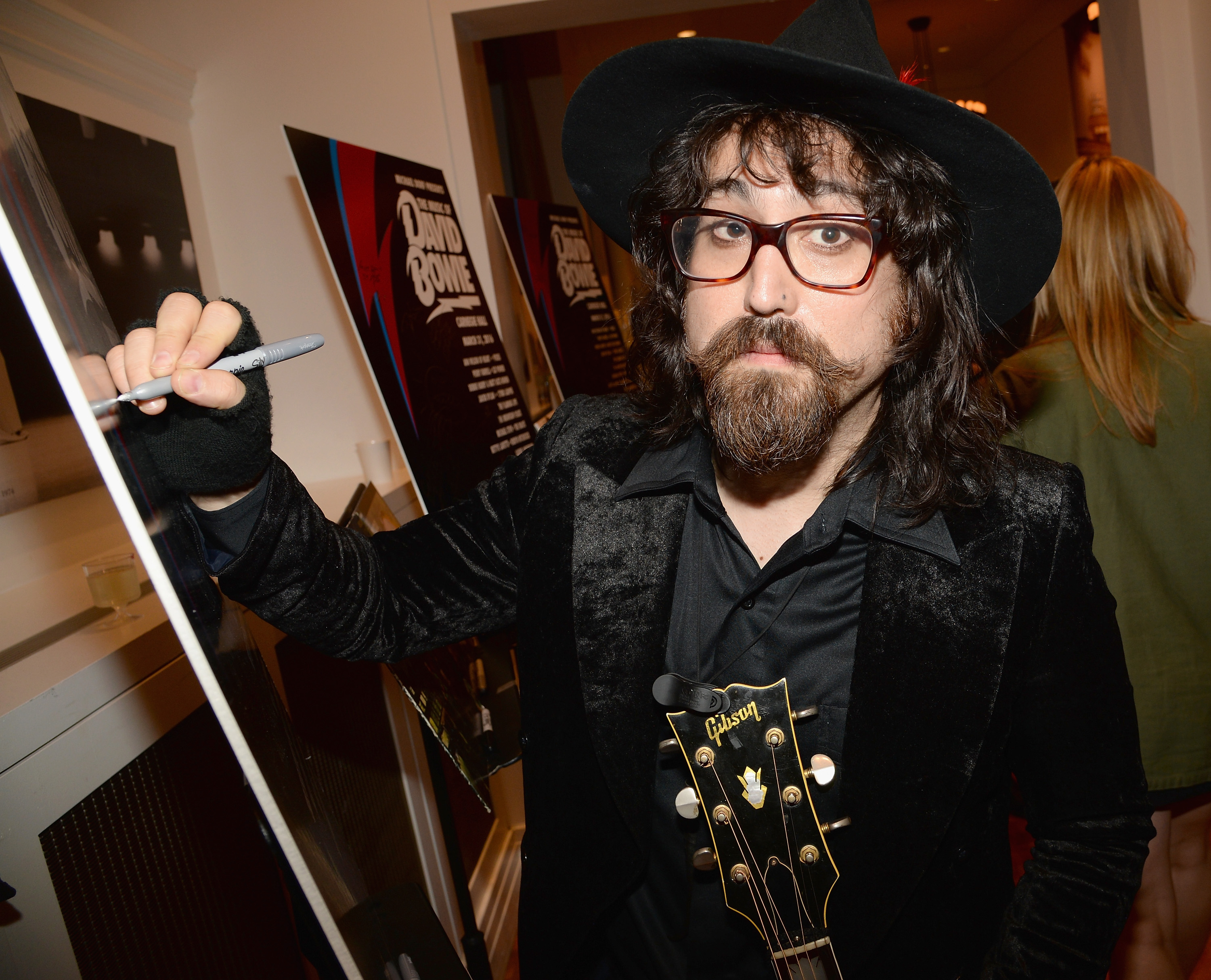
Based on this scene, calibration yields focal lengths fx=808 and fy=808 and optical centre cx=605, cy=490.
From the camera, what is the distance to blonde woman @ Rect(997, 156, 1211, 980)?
5.88ft

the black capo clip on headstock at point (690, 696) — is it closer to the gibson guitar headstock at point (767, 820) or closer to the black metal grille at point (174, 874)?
the gibson guitar headstock at point (767, 820)

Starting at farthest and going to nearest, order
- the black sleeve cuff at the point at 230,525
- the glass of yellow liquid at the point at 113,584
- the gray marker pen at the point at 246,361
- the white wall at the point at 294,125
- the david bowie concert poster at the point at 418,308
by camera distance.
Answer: the white wall at the point at 294,125
the david bowie concert poster at the point at 418,308
the glass of yellow liquid at the point at 113,584
the black sleeve cuff at the point at 230,525
the gray marker pen at the point at 246,361

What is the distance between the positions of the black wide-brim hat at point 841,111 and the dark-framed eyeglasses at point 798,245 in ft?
0.50

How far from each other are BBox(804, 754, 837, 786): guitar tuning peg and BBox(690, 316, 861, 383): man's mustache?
0.53 m

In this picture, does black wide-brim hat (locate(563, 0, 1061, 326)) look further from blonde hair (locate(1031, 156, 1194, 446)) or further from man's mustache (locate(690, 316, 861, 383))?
blonde hair (locate(1031, 156, 1194, 446))

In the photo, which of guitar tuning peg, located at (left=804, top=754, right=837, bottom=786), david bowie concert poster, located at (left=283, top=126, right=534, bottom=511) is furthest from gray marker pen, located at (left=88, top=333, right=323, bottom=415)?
david bowie concert poster, located at (left=283, top=126, right=534, bottom=511)

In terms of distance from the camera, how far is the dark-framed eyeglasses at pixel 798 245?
1.13 meters

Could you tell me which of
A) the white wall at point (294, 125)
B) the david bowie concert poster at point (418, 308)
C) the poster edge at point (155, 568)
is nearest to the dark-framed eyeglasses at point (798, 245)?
the poster edge at point (155, 568)

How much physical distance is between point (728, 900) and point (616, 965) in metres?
0.28

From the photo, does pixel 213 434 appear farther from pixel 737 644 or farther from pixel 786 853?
pixel 786 853

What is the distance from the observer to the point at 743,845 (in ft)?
3.67

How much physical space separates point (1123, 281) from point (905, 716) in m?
1.35

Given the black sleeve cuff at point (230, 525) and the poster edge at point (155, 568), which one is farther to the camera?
the black sleeve cuff at point (230, 525)

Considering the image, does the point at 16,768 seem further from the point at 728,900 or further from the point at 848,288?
the point at 848,288
